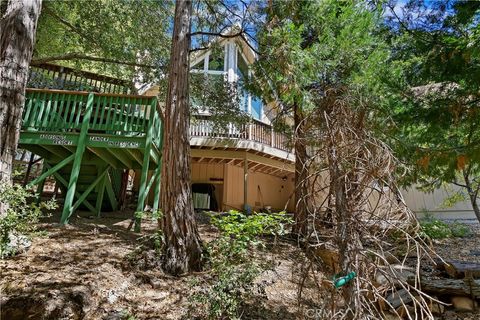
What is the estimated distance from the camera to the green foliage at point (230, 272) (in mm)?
3301

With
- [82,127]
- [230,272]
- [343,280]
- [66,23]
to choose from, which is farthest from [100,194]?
[343,280]

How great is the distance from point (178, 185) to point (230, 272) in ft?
4.73

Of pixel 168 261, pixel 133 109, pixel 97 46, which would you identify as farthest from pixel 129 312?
pixel 97 46

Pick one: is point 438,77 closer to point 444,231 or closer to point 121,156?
point 121,156

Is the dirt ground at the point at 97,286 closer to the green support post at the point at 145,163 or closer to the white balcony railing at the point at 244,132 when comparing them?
the green support post at the point at 145,163

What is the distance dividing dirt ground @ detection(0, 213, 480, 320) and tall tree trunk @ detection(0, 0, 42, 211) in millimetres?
869

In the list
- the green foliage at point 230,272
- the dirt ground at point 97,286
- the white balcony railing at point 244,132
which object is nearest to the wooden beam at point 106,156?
the dirt ground at point 97,286

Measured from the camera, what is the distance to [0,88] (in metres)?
3.51

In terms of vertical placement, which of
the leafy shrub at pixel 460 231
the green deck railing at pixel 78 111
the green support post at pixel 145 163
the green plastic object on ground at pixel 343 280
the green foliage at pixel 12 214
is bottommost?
the leafy shrub at pixel 460 231

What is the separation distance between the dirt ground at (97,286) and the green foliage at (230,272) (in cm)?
22

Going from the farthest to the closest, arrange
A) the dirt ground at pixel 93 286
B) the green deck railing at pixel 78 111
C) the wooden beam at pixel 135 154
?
the wooden beam at pixel 135 154 < the green deck railing at pixel 78 111 < the dirt ground at pixel 93 286

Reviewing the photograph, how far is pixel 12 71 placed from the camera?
11.8 ft

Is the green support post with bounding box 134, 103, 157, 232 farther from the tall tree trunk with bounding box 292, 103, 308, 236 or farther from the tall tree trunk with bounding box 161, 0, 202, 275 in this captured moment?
the tall tree trunk with bounding box 292, 103, 308, 236

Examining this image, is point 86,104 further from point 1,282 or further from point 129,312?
point 129,312
